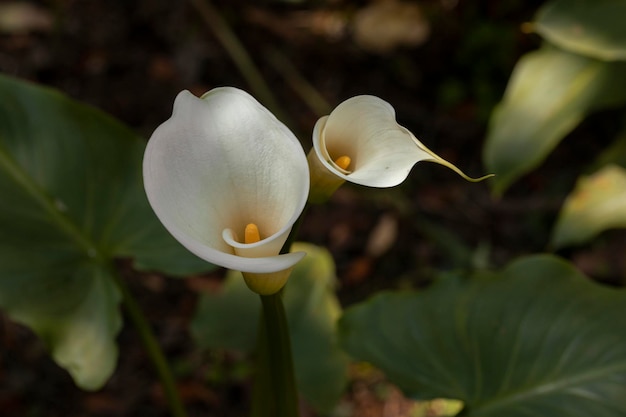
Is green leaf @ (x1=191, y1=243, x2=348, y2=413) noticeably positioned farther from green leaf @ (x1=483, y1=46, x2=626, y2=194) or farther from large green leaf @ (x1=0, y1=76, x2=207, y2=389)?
green leaf @ (x1=483, y1=46, x2=626, y2=194)

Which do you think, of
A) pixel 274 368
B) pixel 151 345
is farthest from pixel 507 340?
pixel 151 345

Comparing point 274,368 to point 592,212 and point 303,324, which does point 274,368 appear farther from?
point 592,212

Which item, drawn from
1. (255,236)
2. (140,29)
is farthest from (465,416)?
(140,29)

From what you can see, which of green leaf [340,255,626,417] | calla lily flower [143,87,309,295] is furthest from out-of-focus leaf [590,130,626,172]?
calla lily flower [143,87,309,295]

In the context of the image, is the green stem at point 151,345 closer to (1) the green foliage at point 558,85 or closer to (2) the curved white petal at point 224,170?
(2) the curved white petal at point 224,170

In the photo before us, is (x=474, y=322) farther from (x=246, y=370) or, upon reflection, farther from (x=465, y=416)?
(x=246, y=370)

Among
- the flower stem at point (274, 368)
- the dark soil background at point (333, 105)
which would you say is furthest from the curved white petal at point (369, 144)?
the dark soil background at point (333, 105)
